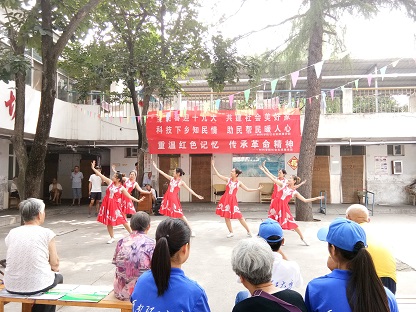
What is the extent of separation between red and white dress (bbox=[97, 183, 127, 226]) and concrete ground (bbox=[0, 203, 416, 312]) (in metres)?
0.51

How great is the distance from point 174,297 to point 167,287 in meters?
0.06

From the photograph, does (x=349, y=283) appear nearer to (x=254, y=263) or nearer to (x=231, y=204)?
(x=254, y=263)

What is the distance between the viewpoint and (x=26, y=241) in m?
2.88

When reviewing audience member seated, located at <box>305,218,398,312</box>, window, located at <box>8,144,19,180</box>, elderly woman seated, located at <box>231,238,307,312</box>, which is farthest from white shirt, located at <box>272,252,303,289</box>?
window, located at <box>8,144,19,180</box>

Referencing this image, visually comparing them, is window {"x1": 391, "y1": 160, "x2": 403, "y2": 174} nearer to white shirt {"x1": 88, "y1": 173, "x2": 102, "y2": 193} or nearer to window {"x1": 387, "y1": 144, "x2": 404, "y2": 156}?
window {"x1": 387, "y1": 144, "x2": 404, "y2": 156}

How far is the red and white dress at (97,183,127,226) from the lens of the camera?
24.1 ft

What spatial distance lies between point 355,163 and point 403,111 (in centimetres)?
269

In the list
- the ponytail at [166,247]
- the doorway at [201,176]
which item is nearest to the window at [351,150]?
the doorway at [201,176]

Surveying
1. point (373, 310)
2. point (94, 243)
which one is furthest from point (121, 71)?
point (373, 310)

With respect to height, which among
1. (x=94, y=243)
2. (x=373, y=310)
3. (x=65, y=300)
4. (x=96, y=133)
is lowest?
(x=94, y=243)

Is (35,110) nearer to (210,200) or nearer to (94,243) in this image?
(94,243)

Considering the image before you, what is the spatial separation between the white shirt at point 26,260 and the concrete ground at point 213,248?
1.24 meters

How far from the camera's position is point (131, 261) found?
2949 mm

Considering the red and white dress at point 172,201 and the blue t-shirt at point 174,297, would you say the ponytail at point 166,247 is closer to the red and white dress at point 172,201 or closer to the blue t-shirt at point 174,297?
the blue t-shirt at point 174,297
